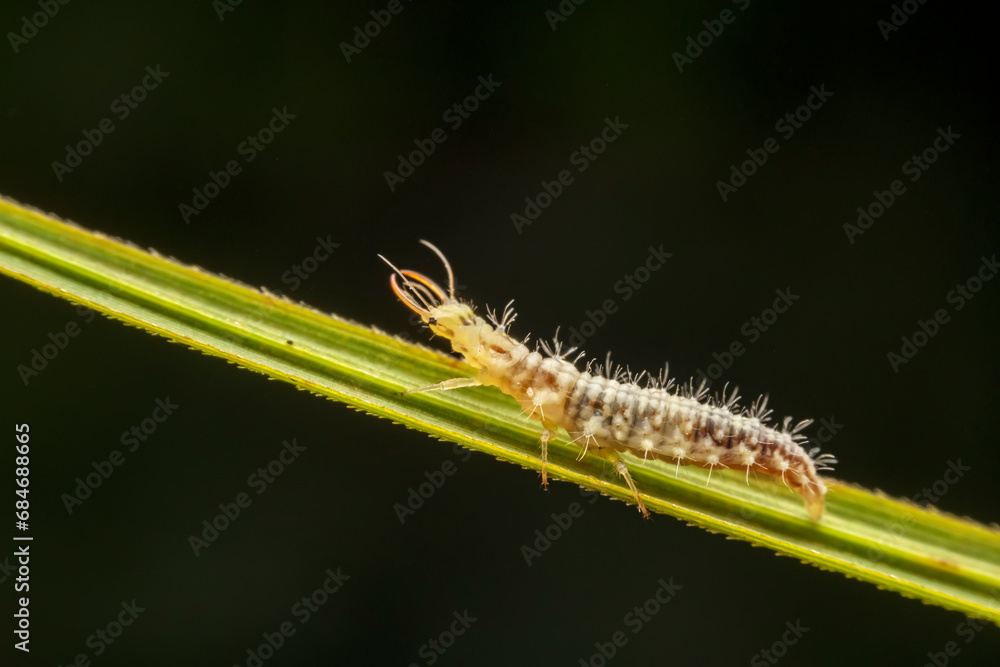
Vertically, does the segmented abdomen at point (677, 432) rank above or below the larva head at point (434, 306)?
below

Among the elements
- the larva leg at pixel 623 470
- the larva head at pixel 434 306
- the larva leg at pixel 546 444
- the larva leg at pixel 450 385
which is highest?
the larva head at pixel 434 306

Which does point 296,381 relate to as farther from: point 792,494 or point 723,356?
point 723,356

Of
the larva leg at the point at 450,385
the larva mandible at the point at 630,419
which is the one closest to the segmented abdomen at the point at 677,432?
the larva mandible at the point at 630,419

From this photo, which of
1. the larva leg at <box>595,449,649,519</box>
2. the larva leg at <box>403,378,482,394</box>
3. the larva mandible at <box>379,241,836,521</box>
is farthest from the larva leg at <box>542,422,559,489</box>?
the larva leg at <box>403,378,482,394</box>

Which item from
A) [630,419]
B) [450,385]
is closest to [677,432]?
[630,419]

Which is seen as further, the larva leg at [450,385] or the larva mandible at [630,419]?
the larva mandible at [630,419]

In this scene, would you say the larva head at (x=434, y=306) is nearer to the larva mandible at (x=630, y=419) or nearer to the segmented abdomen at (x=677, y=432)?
the larva mandible at (x=630, y=419)

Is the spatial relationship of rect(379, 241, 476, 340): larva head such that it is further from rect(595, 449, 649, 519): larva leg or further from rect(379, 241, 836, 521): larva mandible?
rect(595, 449, 649, 519): larva leg
